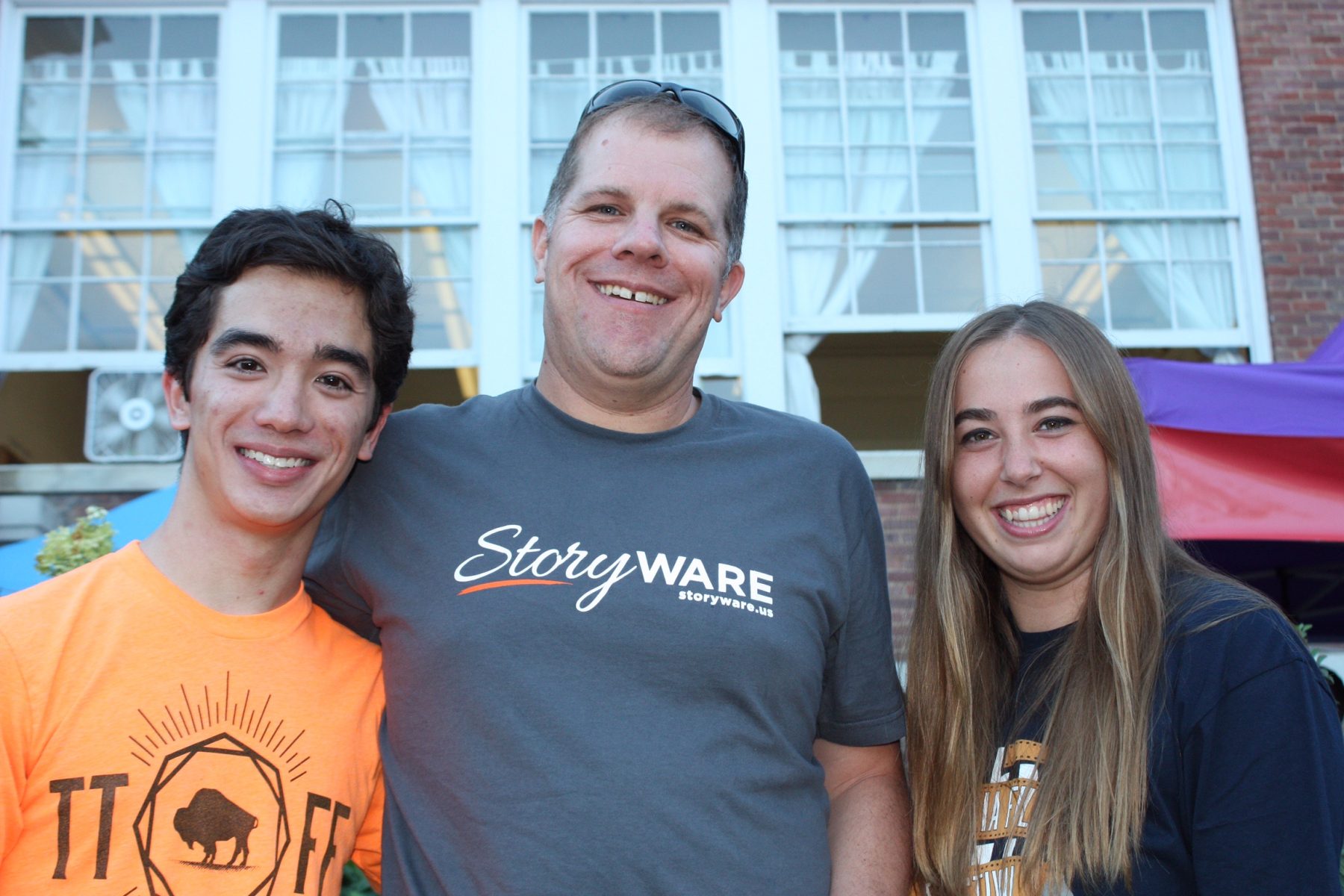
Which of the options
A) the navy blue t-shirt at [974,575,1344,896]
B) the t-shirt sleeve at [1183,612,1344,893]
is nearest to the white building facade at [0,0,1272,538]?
the navy blue t-shirt at [974,575,1344,896]

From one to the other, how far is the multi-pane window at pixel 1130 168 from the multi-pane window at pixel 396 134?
12.2ft

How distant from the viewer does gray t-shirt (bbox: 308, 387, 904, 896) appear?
5.71 ft

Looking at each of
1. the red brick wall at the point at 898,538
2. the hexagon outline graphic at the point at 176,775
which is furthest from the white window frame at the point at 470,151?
the hexagon outline graphic at the point at 176,775

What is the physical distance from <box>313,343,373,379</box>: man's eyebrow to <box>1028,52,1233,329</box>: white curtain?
600 cm

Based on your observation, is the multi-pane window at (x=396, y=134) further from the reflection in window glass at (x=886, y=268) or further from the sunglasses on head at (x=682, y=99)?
the sunglasses on head at (x=682, y=99)

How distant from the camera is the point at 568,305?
2143mm

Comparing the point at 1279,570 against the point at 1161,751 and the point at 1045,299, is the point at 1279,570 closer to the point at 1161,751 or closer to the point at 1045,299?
the point at 1045,299

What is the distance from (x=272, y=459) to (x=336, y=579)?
28 cm

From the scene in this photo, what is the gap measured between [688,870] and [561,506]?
661 mm

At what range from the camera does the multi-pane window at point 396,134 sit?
6688 mm

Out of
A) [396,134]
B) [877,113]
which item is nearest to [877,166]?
[877,113]

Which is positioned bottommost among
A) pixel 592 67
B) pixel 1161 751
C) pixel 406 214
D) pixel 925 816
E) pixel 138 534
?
pixel 925 816

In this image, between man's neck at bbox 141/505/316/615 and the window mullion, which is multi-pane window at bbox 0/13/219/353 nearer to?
man's neck at bbox 141/505/316/615

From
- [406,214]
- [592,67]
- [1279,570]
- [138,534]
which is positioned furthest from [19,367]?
[1279,570]
